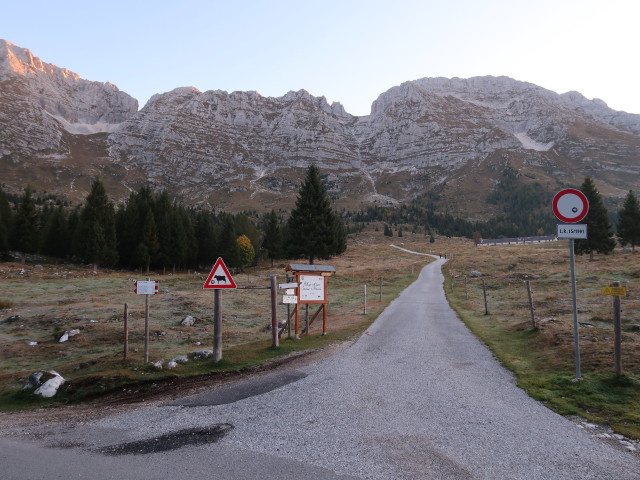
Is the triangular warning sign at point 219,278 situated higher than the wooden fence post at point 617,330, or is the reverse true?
the triangular warning sign at point 219,278

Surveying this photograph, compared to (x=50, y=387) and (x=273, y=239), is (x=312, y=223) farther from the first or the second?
(x=50, y=387)

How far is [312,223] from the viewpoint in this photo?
Answer: 174ft

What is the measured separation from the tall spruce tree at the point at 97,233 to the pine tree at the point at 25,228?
455 inches

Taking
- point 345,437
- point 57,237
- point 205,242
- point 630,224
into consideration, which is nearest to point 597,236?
point 630,224

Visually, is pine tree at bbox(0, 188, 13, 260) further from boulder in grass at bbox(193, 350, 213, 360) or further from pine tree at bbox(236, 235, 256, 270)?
boulder in grass at bbox(193, 350, 213, 360)

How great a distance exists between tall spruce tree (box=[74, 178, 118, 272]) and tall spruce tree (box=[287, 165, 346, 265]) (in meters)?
32.9

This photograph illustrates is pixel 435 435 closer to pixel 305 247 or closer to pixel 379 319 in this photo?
pixel 379 319

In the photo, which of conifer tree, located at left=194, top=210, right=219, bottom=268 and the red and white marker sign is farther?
conifer tree, located at left=194, top=210, right=219, bottom=268

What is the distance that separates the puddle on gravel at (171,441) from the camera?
19.6 ft

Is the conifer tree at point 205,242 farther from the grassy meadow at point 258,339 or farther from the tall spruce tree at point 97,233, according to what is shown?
the grassy meadow at point 258,339

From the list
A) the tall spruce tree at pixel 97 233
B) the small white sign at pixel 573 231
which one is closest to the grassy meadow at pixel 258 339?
the small white sign at pixel 573 231

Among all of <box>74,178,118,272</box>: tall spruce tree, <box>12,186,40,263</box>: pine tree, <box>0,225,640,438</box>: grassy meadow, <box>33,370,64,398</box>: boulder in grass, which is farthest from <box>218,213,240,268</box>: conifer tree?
<box>33,370,64,398</box>: boulder in grass

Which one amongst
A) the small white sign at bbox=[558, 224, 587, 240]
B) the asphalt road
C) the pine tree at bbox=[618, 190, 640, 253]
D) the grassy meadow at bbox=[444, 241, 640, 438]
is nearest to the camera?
the asphalt road

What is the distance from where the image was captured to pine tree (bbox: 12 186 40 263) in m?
70.2
